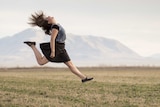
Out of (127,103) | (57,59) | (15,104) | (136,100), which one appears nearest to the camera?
(57,59)

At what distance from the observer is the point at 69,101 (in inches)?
554

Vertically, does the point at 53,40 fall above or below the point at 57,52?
above

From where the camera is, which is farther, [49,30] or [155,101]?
[155,101]

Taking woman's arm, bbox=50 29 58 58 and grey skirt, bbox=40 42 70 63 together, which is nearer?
woman's arm, bbox=50 29 58 58

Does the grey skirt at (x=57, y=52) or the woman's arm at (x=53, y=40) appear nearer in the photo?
the woman's arm at (x=53, y=40)

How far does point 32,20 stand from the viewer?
11.5 meters

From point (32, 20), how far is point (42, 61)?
47.2 inches

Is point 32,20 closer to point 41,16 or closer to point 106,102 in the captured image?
point 41,16

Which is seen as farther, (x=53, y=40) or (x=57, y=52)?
(x=57, y=52)

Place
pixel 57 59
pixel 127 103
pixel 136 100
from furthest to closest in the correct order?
pixel 136 100 → pixel 127 103 → pixel 57 59

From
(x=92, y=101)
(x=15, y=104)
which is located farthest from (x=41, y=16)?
(x=92, y=101)

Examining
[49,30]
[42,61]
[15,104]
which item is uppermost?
[49,30]

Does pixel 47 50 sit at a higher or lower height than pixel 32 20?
lower

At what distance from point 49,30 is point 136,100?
16.7 feet
